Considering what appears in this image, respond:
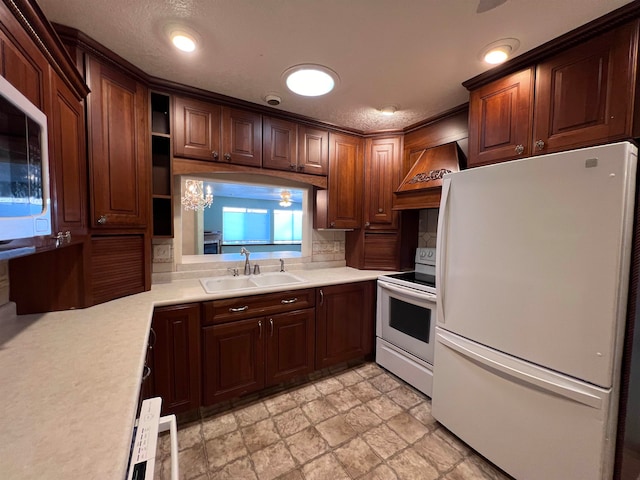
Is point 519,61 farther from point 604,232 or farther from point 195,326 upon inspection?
point 195,326

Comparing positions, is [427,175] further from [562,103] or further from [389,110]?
[562,103]

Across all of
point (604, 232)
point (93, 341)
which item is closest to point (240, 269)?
point (93, 341)

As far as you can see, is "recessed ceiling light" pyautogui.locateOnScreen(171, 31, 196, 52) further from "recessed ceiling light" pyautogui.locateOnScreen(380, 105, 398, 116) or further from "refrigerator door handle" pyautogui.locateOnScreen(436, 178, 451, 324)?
"refrigerator door handle" pyautogui.locateOnScreen(436, 178, 451, 324)

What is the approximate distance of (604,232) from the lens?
1.08 metres

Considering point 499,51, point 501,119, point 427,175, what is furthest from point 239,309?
point 499,51

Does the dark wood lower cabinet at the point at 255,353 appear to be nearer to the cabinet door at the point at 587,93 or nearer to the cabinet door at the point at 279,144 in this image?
the cabinet door at the point at 279,144

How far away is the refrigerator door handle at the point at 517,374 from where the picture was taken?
1.14 m

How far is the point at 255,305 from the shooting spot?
2.00 metres

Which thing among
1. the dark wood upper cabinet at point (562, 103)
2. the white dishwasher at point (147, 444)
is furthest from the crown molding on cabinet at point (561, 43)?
the white dishwasher at point (147, 444)

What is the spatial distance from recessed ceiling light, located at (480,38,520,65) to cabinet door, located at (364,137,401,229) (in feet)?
3.82

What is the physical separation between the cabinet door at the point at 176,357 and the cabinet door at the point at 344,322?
96cm

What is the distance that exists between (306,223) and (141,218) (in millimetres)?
1565

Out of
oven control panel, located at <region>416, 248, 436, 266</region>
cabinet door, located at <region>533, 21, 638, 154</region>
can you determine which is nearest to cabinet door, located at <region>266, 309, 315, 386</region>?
oven control panel, located at <region>416, 248, 436, 266</region>

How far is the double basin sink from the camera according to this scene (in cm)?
226
